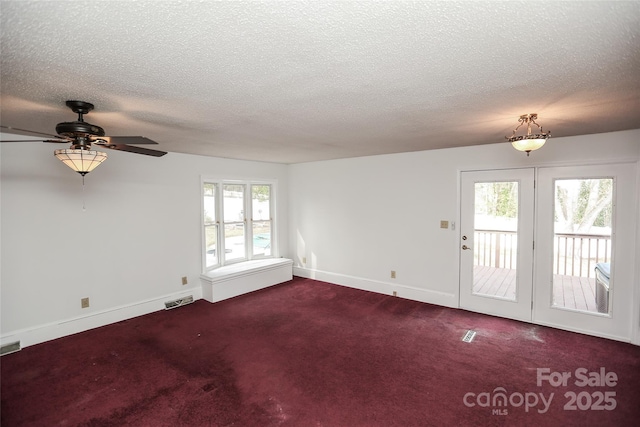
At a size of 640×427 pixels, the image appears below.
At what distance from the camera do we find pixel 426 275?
4.69m

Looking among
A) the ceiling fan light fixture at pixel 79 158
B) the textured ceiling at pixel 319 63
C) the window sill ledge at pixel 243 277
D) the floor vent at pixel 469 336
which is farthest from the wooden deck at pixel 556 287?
the ceiling fan light fixture at pixel 79 158

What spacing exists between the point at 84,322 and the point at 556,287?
19.1 feet

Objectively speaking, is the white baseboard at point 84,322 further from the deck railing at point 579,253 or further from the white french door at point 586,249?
the deck railing at point 579,253

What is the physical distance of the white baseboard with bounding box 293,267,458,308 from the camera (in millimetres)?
4527

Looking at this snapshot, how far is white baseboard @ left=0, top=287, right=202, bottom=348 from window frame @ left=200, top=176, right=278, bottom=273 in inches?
32.1

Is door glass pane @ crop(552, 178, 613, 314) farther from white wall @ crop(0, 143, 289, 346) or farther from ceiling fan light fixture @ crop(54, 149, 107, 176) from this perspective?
white wall @ crop(0, 143, 289, 346)

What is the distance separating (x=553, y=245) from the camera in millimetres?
3752

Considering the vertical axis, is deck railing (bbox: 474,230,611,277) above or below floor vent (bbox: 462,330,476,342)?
above

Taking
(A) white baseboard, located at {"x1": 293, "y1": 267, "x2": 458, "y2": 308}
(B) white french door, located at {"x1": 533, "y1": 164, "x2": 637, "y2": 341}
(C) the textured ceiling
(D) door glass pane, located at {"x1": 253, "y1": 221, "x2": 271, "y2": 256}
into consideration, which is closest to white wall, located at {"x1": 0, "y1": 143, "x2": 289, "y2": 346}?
(C) the textured ceiling

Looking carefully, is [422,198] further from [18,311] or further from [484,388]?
[18,311]

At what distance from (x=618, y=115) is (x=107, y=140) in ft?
13.6

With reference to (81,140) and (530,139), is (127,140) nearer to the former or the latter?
(81,140)

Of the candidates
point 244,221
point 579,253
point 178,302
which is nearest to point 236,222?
point 244,221

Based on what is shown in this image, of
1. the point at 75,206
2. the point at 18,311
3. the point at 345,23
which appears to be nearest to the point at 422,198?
the point at 345,23
